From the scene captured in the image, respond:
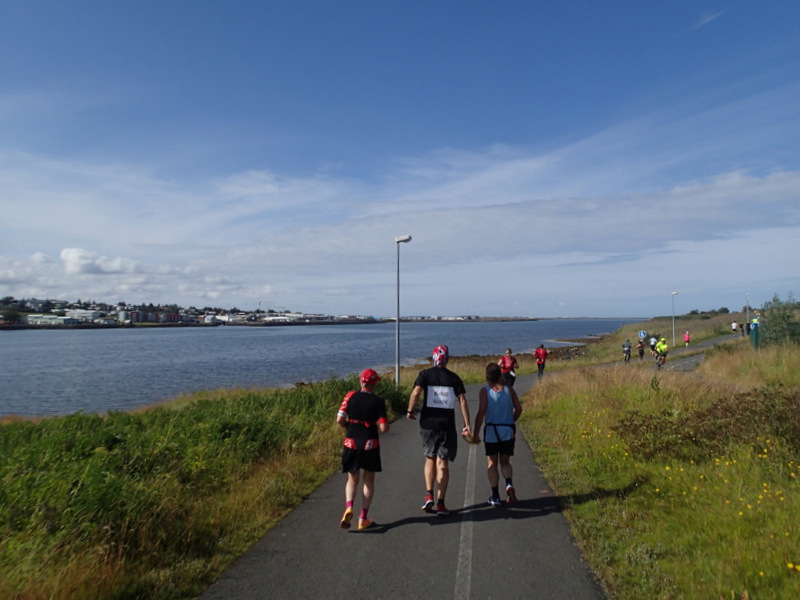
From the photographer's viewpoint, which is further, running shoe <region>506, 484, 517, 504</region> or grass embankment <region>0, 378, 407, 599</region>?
running shoe <region>506, 484, 517, 504</region>

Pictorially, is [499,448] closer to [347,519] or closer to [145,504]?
[347,519]

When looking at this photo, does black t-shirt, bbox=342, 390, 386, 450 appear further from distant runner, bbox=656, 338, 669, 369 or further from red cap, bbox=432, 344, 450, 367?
distant runner, bbox=656, 338, 669, 369

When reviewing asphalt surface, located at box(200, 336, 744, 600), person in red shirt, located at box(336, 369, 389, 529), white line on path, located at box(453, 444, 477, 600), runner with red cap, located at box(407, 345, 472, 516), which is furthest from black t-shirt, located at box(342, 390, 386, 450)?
white line on path, located at box(453, 444, 477, 600)

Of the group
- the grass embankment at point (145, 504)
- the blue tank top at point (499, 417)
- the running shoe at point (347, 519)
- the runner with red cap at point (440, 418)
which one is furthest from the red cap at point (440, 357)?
the grass embankment at point (145, 504)

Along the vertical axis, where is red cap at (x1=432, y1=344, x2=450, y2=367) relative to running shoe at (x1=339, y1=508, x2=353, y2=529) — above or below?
above

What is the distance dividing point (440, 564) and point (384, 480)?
3380 mm

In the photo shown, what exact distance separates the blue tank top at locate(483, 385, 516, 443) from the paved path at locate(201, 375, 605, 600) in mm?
863

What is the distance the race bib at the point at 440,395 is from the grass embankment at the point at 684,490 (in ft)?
6.32

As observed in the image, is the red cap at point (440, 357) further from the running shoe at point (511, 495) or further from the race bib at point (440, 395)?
the running shoe at point (511, 495)

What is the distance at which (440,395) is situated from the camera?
6480 millimetres

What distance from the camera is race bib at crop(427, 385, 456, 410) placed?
6.48 m

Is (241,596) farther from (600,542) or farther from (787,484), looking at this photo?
(787,484)

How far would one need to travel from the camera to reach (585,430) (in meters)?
10.5

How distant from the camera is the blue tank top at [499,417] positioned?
6.94m
